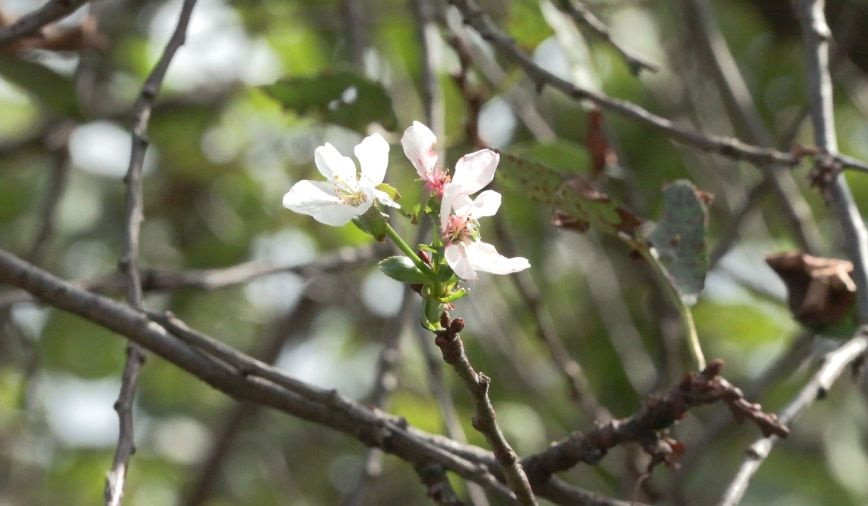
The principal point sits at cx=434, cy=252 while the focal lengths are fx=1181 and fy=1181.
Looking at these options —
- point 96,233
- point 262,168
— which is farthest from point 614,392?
point 96,233

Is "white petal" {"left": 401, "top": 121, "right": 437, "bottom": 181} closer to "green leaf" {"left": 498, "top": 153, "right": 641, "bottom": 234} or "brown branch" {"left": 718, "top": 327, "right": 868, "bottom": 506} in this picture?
"green leaf" {"left": 498, "top": 153, "right": 641, "bottom": 234}

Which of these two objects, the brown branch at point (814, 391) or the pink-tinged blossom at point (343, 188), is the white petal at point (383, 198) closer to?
the pink-tinged blossom at point (343, 188)

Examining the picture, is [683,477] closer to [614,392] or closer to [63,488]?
[614,392]

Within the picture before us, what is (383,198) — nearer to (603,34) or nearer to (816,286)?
(816,286)

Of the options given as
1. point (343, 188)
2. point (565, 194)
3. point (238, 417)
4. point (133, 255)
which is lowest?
point (238, 417)

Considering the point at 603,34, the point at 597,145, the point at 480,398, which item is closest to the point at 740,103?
the point at 597,145
